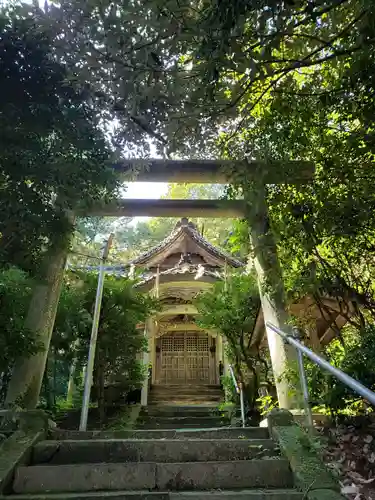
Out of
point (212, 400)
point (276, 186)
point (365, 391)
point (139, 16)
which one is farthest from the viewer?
point (212, 400)

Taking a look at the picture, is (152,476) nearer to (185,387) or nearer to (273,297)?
(273,297)

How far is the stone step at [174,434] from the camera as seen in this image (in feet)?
11.3

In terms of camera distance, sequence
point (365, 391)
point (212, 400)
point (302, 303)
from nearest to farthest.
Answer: point (365, 391) < point (302, 303) < point (212, 400)

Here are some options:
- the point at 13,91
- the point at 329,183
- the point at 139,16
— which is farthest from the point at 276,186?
the point at 13,91

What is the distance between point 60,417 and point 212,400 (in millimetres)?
4841

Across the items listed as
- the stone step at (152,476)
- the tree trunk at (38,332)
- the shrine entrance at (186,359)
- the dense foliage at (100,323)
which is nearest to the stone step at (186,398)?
the shrine entrance at (186,359)

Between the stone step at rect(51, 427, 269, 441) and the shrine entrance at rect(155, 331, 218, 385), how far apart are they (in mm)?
8045

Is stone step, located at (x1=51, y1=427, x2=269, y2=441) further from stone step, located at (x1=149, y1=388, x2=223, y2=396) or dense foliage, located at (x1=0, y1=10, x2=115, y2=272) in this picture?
stone step, located at (x1=149, y1=388, x2=223, y2=396)

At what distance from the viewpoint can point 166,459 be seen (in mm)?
2967

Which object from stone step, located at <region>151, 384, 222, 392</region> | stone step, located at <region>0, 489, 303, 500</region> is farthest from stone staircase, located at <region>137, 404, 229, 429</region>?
stone step, located at <region>0, 489, 303, 500</region>

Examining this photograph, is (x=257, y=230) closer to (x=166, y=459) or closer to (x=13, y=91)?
(x=166, y=459)

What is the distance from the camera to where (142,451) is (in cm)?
301

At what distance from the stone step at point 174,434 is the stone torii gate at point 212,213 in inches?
39.6

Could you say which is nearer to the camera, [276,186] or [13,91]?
[13,91]
